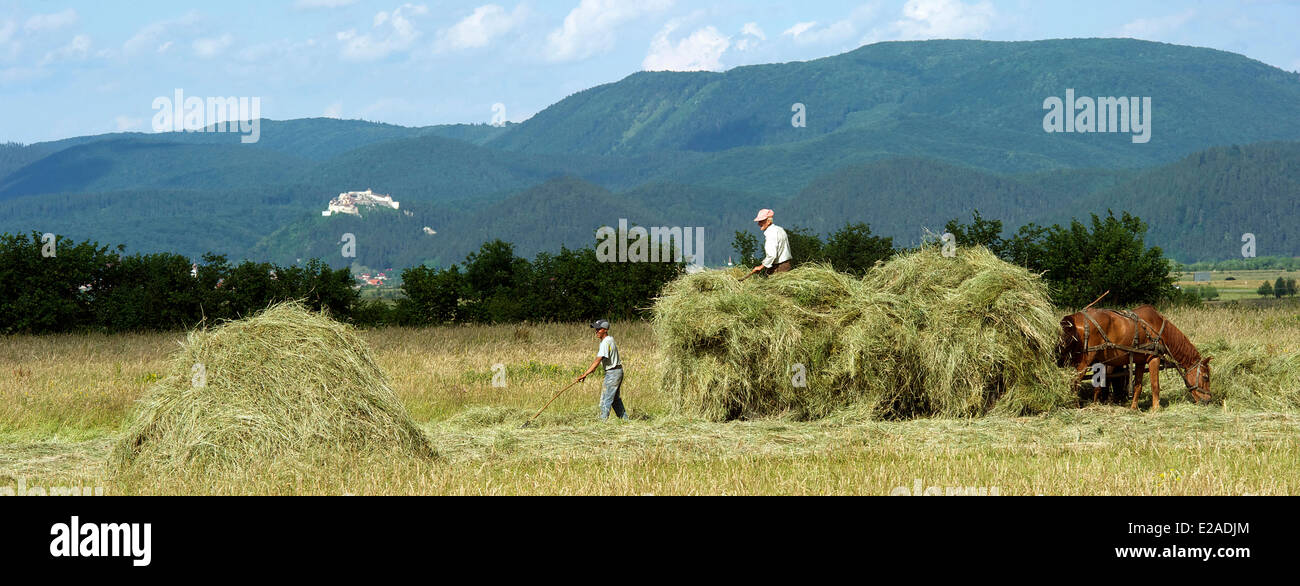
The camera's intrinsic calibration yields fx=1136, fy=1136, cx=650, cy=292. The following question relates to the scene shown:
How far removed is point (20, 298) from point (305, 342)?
34149mm

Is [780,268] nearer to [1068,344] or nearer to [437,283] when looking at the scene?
[1068,344]

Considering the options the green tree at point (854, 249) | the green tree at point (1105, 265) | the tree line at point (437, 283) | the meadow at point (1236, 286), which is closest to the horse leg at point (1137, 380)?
the tree line at point (437, 283)

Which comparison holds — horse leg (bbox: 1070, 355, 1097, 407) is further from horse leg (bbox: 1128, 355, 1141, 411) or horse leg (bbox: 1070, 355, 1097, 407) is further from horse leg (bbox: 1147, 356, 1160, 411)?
horse leg (bbox: 1147, 356, 1160, 411)

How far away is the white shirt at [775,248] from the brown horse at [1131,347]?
3.98 meters

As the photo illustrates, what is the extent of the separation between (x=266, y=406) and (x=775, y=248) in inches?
298

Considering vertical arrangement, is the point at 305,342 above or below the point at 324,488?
above

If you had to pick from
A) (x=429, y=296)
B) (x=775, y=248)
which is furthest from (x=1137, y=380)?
(x=429, y=296)

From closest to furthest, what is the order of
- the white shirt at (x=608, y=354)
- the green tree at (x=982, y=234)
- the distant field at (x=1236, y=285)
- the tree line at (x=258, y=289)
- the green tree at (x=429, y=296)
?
1. the white shirt at (x=608, y=354)
2. the tree line at (x=258, y=289)
3. the green tree at (x=982, y=234)
4. the green tree at (x=429, y=296)
5. the distant field at (x=1236, y=285)

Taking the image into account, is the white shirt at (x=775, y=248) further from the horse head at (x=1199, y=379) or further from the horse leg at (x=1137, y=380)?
the horse head at (x=1199, y=379)

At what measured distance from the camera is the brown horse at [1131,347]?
15.6 meters

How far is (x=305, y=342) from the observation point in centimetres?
1161

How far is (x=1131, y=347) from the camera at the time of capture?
51.2 ft
